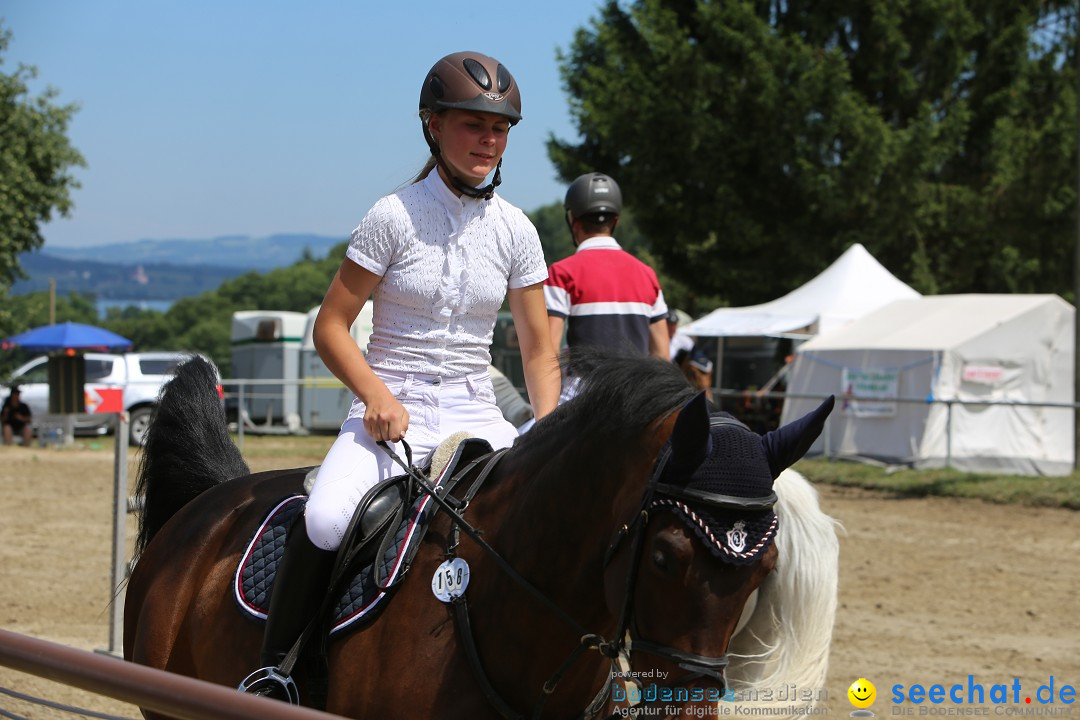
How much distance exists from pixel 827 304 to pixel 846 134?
783 cm

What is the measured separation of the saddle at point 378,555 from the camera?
2.75m

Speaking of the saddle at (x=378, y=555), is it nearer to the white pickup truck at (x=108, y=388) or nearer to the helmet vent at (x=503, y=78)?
the helmet vent at (x=503, y=78)

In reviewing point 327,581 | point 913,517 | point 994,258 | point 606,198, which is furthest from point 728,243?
point 327,581

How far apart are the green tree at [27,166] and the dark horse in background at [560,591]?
23914 millimetres

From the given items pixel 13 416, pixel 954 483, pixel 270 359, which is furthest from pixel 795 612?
pixel 270 359

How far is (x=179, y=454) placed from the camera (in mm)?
4316

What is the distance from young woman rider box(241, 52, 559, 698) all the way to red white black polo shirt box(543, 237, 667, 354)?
2.52 metres

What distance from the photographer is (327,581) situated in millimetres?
2898

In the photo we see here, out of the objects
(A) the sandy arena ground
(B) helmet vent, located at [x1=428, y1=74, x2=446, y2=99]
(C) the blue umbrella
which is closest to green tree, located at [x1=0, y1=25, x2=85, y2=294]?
(C) the blue umbrella

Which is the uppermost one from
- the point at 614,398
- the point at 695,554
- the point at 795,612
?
the point at 614,398

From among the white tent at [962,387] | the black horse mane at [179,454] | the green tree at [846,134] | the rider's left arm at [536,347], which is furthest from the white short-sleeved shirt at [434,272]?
→ the green tree at [846,134]

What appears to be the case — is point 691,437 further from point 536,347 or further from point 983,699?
point 983,699

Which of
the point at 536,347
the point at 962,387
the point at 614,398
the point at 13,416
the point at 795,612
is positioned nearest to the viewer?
the point at 614,398

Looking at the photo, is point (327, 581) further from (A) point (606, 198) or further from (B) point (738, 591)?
(A) point (606, 198)
